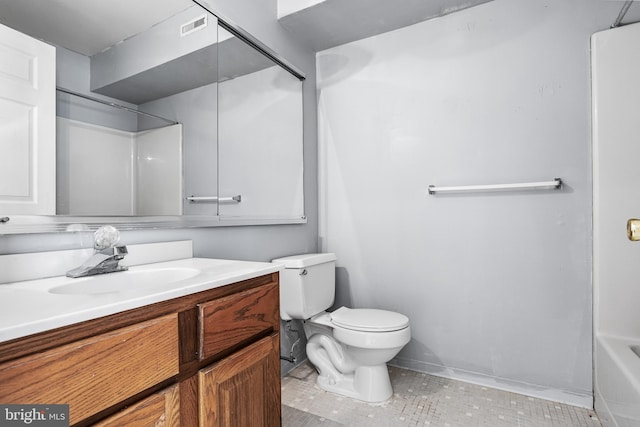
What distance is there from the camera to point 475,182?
1.89m

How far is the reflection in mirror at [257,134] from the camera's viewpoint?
5.49ft

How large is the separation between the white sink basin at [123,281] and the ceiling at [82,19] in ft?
2.32

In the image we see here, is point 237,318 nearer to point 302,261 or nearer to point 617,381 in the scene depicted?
point 302,261

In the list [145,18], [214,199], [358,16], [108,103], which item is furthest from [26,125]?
[358,16]

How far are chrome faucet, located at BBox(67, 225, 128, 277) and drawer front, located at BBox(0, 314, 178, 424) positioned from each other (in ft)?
1.24

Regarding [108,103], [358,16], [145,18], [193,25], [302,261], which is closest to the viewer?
[108,103]

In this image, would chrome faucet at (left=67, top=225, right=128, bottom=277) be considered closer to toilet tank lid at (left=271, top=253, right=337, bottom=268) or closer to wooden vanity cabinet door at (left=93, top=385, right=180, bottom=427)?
wooden vanity cabinet door at (left=93, top=385, right=180, bottom=427)

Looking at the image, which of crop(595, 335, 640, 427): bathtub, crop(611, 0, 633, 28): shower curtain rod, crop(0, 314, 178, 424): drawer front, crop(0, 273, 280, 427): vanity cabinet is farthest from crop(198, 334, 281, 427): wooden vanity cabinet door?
crop(611, 0, 633, 28): shower curtain rod

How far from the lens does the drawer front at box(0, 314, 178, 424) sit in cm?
58

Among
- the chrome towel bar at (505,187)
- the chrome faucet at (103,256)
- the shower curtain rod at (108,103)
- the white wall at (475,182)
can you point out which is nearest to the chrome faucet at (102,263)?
the chrome faucet at (103,256)

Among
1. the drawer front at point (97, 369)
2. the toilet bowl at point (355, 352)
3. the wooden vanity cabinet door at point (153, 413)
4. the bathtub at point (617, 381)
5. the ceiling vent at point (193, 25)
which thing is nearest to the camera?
the drawer front at point (97, 369)

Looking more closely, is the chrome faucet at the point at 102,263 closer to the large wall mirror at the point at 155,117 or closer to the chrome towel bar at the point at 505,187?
the large wall mirror at the point at 155,117

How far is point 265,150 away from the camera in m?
1.97

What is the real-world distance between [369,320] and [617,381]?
99 cm
